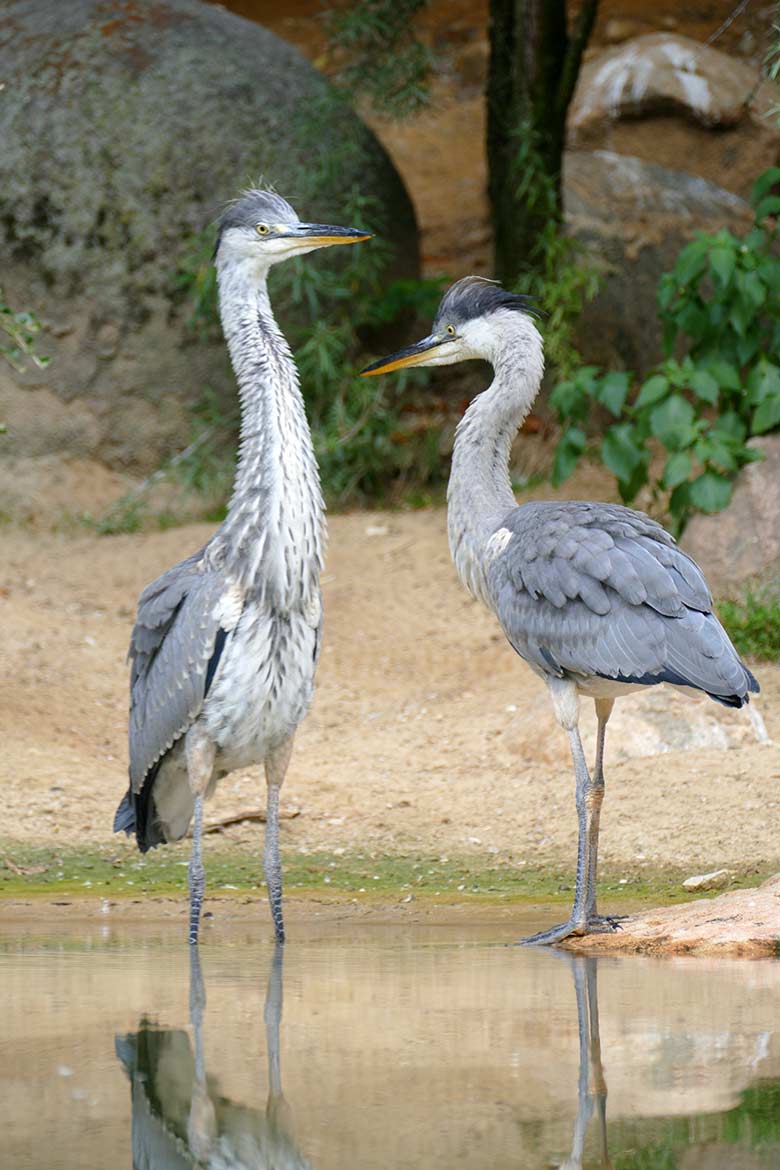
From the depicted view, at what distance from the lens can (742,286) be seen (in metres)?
9.09

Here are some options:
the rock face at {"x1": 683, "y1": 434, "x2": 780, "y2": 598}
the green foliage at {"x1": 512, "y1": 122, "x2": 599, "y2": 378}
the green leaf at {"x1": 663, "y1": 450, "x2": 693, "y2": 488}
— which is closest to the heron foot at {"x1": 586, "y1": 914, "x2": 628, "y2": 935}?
the green leaf at {"x1": 663, "y1": 450, "x2": 693, "y2": 488}

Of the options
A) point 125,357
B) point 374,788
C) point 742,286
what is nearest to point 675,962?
point 374,788

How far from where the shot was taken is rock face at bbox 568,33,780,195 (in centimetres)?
1480

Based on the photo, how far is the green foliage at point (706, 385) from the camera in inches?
354

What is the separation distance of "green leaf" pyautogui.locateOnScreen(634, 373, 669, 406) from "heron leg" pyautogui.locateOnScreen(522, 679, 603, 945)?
10.6 feet

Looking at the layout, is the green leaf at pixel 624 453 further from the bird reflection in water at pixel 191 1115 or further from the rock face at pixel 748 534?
the bird reflection in water at pixel 191 1115

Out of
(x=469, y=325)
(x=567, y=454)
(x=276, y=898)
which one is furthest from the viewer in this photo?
(x=567, y=454)

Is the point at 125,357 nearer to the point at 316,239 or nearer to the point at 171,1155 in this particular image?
the point at 316,239

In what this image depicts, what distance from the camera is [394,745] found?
832 cm

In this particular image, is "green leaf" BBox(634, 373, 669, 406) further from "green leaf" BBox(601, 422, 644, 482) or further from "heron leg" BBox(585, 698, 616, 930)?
"heron leg" BBox(585, 698, 616, 930)

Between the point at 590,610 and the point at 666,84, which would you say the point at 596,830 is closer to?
Result: the point at 590,610

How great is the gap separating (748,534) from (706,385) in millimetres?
912

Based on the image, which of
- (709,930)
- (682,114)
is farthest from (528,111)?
(709,930)

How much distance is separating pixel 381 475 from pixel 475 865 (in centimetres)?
574
